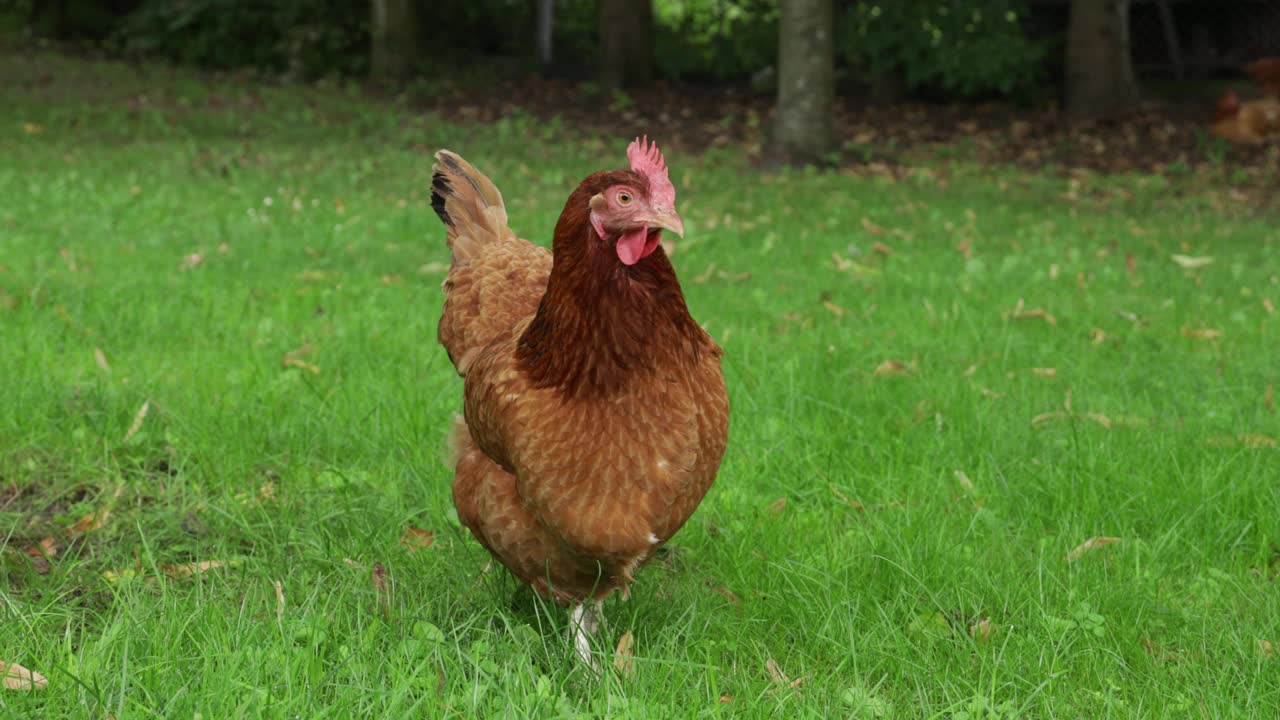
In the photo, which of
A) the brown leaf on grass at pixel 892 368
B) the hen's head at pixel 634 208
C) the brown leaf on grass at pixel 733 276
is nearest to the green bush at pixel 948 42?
the brown leaf on grass at pixel 733 276

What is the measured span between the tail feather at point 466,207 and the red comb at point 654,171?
1.15m

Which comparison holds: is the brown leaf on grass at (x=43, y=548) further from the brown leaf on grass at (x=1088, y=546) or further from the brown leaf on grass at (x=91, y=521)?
the brown leaf on grass at (x=1088, y=546)

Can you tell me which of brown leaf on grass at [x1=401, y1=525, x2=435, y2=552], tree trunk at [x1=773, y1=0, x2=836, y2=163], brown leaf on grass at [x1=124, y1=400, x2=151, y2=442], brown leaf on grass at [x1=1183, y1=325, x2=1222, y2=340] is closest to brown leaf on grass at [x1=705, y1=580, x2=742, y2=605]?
brown leaf on grass at [x1=401, y1=525, x2=435, y2=552]

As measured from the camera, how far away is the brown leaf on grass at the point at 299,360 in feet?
16.5

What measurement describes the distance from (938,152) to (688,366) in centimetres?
1242

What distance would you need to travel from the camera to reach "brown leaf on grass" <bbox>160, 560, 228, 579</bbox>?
10.8 feet

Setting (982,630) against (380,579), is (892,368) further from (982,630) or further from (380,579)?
(380,579)

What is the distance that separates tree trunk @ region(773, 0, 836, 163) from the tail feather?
9.30 m

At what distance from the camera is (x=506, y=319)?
3430mm

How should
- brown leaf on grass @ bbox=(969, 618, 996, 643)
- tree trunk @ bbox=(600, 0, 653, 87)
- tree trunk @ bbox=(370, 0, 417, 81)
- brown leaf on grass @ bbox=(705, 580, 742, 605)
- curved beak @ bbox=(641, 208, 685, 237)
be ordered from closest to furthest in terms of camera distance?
curved beak @ bbox=(641, 208, 685, 237)
brown leaf on grass @ bbox=(969, 618, 996, 643)
brown leaf on grass @ bbox=(705, 580, 742, 605)
tree trunk @ bbox=(600, 0, 653, 87)
tree trunk @ bbox=(370, 0, 417, 81)

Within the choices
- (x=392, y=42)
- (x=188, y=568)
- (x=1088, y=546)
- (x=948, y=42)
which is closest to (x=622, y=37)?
(x=392, y=42)

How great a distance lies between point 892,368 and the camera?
5.32 meters

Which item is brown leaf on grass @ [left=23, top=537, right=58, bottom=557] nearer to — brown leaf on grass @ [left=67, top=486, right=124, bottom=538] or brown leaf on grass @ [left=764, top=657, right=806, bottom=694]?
brown leaf on grass @ [left=67, top=486, right=124, bottom=538]

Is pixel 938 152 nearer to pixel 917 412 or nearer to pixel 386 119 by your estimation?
pixel 386 119
